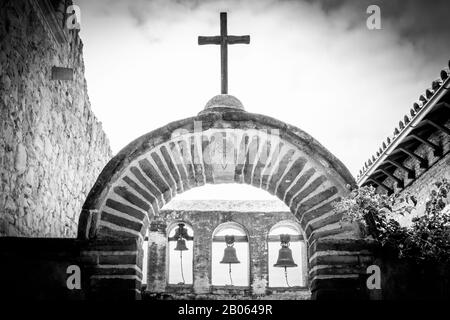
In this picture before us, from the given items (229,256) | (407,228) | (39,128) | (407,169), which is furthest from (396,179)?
(39,128)

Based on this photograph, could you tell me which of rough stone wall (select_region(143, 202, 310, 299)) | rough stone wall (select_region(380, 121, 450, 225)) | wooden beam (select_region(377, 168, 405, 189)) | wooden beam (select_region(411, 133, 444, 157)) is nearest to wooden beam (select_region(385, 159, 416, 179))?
rough stone wall (select_region(380, 121, 450, 225))

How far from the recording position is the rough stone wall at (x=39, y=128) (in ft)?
14.5

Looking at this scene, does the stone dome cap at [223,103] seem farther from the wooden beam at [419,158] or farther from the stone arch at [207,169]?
the wooden beam at [419,158]

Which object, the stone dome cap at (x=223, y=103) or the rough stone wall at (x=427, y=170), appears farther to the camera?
the rough stone wall at (x=427, y=170)

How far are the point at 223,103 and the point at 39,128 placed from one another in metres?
2.03

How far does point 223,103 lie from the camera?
17.0 ft

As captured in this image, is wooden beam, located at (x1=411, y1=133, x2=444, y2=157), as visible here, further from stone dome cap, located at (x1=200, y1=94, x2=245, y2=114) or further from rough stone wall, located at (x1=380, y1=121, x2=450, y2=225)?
stone dome cap, located at (x1=200, y1=94, x2=245, y2=114)

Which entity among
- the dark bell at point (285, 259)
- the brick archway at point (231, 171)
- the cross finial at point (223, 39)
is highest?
the cross finial at point (223, 39)

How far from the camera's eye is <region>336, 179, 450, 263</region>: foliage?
407cm

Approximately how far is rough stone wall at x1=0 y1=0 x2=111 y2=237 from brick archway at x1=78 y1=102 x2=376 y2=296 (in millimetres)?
773

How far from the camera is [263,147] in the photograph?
16.3 feet

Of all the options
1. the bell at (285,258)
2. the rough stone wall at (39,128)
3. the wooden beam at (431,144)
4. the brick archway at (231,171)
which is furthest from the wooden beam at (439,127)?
the rough stone wall at (39,128)

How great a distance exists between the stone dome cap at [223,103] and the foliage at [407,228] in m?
1.61

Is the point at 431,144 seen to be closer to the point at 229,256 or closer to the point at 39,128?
the point at 229,256
